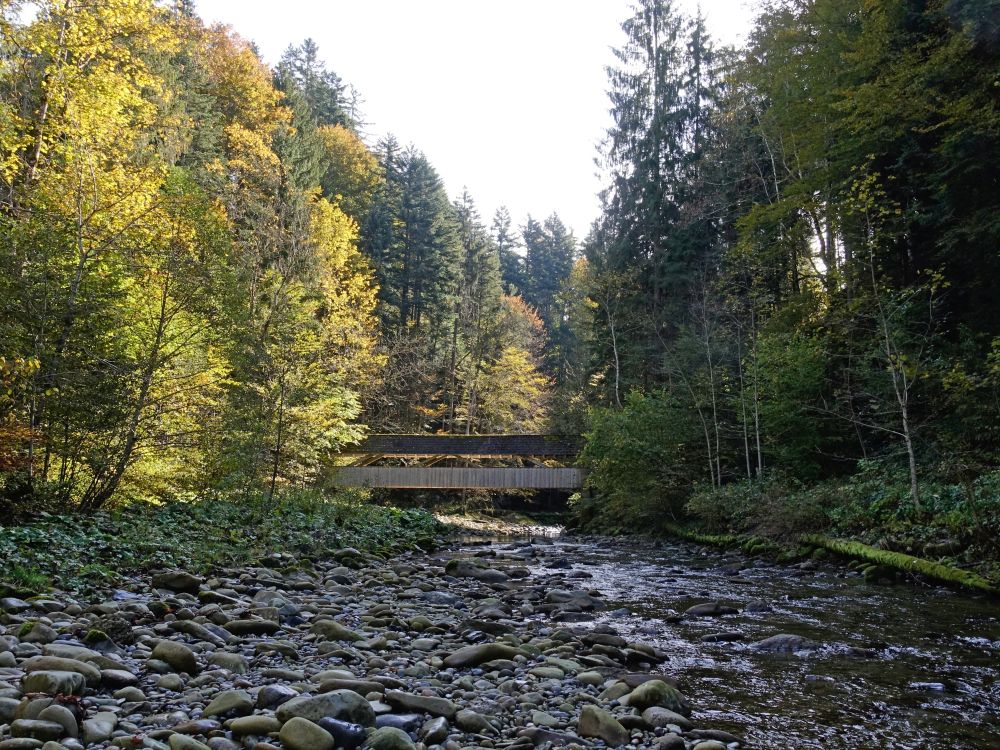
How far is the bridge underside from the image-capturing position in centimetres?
2111

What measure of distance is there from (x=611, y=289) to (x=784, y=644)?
20539mm

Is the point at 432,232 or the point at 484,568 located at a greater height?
the point at 432,232

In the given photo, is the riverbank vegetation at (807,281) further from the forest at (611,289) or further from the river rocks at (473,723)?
the river rocks at (473,723)

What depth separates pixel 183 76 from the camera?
2581cm

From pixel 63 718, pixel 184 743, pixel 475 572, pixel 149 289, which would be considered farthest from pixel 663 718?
pixel 149 289

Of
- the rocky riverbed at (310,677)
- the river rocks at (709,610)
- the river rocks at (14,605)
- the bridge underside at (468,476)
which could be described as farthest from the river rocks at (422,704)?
the bridge underside at (468,476)

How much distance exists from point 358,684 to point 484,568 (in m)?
6.19

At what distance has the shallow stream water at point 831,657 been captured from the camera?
3588mm

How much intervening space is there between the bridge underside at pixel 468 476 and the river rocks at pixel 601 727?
17669 mm

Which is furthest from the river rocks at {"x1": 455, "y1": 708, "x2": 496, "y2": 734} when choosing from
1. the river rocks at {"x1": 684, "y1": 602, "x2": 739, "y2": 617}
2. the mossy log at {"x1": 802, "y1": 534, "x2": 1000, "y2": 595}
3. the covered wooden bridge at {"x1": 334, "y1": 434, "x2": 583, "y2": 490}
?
the covered wooden bridge at {"x1": 334, "y1": 434, "x2": 583, "y2": 490}

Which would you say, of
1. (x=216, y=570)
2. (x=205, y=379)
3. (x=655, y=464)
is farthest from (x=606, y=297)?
(x=216, y=570)

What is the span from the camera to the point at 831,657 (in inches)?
196

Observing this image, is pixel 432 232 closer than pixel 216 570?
No

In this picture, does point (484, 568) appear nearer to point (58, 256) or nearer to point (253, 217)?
point (58, 256)
